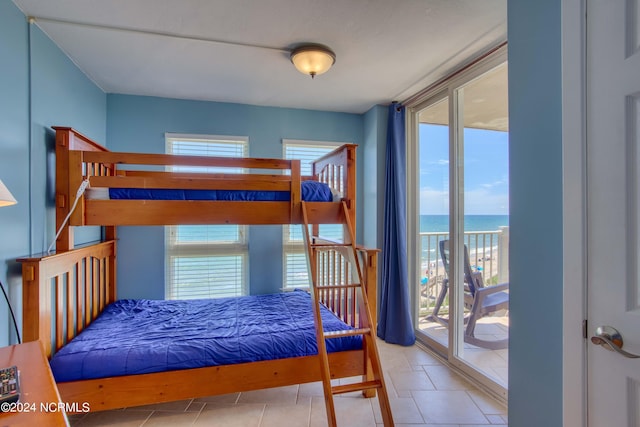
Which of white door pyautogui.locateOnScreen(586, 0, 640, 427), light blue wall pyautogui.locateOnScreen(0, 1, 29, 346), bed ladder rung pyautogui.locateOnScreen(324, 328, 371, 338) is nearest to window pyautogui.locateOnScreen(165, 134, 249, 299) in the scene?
light blue wall pyautogui.locateOnScreen(0, 1, 29, 346)

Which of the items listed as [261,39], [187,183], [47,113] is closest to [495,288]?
[187,183]

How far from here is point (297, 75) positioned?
266 centimetres

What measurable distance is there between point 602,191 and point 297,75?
7.63 ft

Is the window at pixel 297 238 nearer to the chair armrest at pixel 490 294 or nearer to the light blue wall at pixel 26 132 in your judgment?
the chair armrest at pixel 490 294

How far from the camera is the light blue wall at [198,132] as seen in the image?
3090 millimetres

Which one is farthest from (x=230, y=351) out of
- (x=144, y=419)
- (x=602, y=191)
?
(x=602, y=191)

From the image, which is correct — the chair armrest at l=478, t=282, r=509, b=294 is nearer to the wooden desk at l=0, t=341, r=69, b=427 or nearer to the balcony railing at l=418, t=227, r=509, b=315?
the balcony railing at l=418, t=227, r=509, b=315

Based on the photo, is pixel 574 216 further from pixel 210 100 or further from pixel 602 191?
pixel 210 100

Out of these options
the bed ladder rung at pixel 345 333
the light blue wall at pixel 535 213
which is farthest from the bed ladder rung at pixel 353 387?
the light blue wall at pixel 535 213

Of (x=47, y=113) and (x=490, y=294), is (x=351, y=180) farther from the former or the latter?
(x=47, y=113)

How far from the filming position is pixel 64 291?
7.50ft

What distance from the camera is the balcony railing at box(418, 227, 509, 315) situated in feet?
8.46

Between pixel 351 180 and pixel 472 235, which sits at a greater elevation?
pixel 351 180

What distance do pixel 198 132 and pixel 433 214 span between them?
8.73ft
